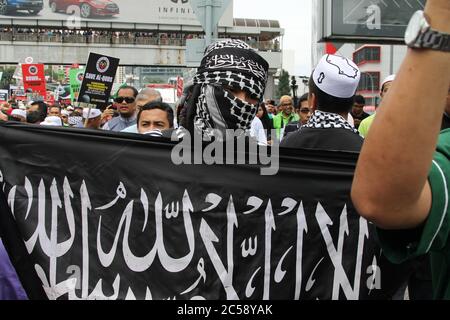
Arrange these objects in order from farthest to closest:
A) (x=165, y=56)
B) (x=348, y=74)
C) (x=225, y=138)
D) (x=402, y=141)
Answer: (x=165, y=56), (x=348, y=74), (x=225, y=138), (x=402, y=141)

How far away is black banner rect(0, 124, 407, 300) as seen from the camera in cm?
224

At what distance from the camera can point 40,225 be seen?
7.62 ft

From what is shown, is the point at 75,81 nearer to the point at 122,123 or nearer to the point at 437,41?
the point at 122,123

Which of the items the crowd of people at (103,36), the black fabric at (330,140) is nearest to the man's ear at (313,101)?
the black fabric at (330,140)

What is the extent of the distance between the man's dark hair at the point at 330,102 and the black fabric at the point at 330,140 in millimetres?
127

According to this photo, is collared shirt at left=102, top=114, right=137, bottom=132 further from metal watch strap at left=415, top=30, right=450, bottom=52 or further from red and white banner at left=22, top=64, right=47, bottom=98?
red and white banner at left=22, top=64, right=47, bottom=98

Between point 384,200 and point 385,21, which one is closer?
point 384,200

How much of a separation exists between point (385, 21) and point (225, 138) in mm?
4877

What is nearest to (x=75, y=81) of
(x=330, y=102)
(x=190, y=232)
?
(x=330, y=102)

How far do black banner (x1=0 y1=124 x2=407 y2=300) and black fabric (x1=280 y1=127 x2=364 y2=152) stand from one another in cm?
36

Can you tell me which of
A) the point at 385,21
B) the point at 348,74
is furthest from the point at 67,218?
the point at 385,21

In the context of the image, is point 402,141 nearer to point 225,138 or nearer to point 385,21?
point 225,138

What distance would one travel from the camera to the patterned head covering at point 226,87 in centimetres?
243

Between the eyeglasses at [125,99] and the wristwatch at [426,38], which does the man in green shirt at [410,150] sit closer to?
the wristwatch at [426,38]
